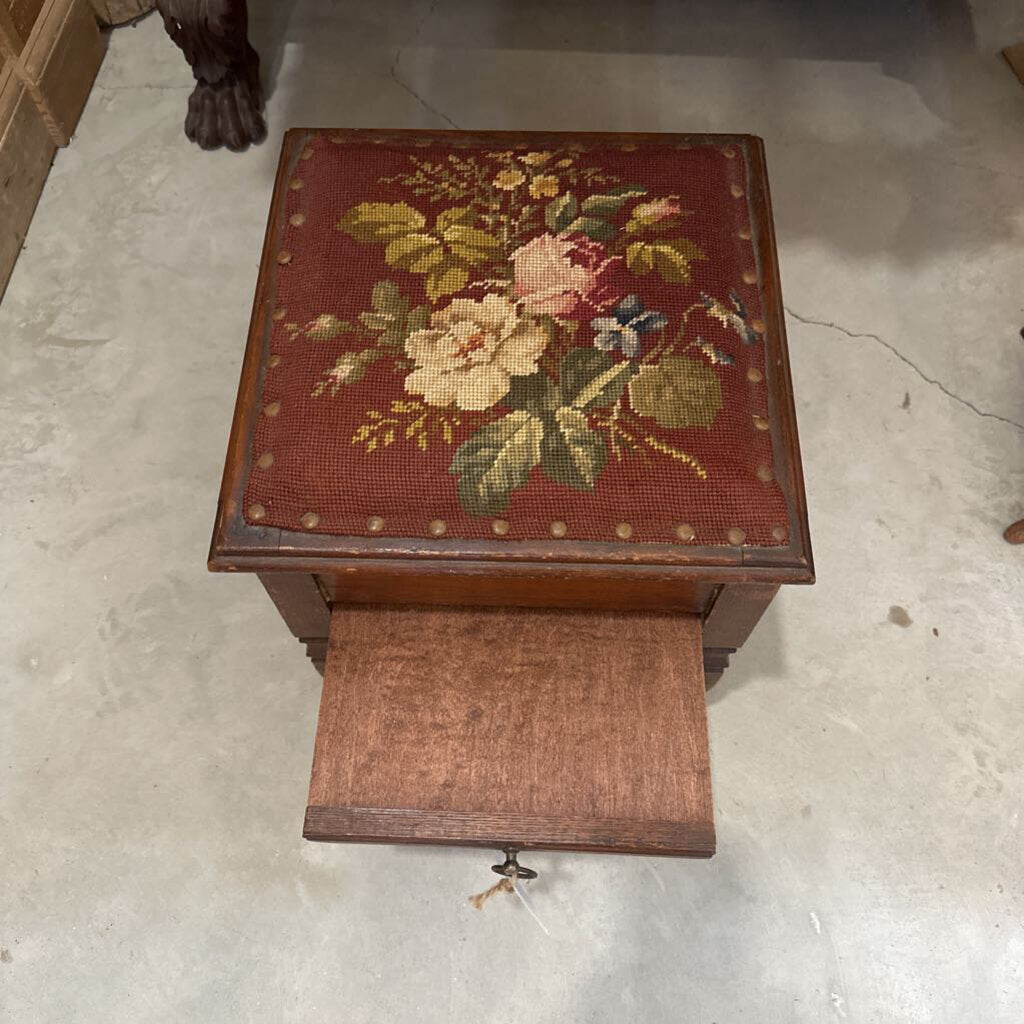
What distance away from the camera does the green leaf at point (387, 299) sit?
100 centimetres

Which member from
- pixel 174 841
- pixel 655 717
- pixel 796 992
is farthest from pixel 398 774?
pixel 796 992

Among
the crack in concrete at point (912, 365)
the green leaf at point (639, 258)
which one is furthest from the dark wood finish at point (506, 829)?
the crack in concrete at point (912, 365)

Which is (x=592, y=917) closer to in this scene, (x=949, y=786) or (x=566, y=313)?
(x=949, y=786)

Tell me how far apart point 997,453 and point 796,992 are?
2.88ft

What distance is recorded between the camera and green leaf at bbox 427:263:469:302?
1.01 metres

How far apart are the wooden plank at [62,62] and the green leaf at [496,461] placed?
1317mm

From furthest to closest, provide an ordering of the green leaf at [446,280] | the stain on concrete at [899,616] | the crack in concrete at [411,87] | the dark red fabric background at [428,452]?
the crack in concrete at [411,87] → the stain on concrete at [899,616] → the green leaf at [446,280] → the dark red fabric background at [428,452]

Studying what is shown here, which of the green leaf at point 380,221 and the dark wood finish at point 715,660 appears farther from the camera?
the dark wood finish at point 715,660

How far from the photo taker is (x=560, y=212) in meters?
1.07

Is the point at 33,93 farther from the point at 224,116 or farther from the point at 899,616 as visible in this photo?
the point at 899,616

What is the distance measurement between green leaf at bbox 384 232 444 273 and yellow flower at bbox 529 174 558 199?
135 mm

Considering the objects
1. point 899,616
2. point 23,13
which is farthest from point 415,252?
point 23,13

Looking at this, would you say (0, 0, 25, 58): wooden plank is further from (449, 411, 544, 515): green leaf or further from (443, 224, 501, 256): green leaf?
(449, 411, 544, 515): green leaf

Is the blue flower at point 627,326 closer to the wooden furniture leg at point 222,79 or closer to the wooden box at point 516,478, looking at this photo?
the wooden box at point 516,478
